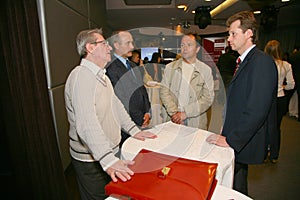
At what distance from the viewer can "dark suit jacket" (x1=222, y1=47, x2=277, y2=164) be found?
3.46 ft

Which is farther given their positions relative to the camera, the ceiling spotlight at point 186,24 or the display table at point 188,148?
the ceiling spotlight at point 186,24

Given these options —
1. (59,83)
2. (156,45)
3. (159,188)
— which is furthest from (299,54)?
(159,188)

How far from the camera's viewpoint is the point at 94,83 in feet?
3.36

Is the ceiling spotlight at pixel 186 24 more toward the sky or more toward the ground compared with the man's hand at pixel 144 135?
more toward the sky

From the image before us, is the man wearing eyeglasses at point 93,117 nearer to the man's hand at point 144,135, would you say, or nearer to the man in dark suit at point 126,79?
the man's hand at point 144,135

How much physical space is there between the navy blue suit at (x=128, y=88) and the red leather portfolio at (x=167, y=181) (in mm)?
852

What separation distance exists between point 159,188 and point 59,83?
5.86ft

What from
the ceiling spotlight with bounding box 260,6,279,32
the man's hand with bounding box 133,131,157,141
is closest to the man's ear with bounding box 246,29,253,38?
the man's hand with bounding box 133,131,157,141

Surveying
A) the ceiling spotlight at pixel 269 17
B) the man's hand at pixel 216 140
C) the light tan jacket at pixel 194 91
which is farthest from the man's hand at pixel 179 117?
the ceiling spotlight at pixel 269 17

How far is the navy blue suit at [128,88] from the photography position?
5.25 feet

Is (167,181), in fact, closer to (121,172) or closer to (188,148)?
(121,172)

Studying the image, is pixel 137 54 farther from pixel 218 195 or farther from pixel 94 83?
pixel 218 195

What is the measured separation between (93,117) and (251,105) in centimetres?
78

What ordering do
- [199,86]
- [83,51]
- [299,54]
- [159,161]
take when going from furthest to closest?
[299,54]
[199,86]
[83,51]
[159,161]
